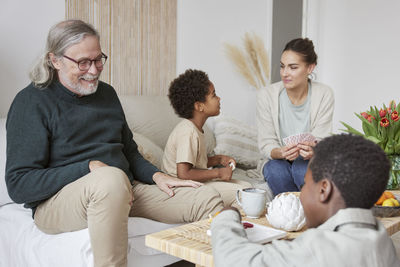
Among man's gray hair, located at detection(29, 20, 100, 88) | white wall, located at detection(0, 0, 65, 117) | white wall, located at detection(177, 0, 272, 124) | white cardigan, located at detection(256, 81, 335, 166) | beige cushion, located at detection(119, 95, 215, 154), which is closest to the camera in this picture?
man's gray hair, located at detection(29, 20, 100, 88)

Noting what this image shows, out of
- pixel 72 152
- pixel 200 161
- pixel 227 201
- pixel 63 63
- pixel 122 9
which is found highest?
pixel 122 9

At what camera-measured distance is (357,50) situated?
464 cm

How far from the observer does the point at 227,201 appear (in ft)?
7.23

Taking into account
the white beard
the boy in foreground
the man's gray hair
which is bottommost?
the boy in foreground

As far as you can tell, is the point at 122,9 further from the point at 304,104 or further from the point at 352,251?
the point at 352,251

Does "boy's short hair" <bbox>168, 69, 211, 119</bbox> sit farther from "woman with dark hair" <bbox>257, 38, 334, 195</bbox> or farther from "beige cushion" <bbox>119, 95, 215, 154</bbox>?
"woman with dark hair" <bbox>257, 38, 334, 195</bbox>

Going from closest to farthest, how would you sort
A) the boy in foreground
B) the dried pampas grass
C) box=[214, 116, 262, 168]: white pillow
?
the boy in foreground
box=[214, 116, 262, 168]: white pillow
the dried pampas grass

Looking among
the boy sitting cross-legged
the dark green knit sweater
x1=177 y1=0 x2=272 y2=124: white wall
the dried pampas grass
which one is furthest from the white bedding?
the dried pampas grass

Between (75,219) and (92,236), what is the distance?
140 mm

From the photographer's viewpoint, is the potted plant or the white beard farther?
the potted plant

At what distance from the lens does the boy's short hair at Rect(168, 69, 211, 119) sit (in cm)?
243

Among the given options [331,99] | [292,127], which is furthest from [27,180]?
[331,99]

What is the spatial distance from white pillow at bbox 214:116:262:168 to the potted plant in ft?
3.28

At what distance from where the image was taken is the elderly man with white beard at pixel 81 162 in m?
1.54
